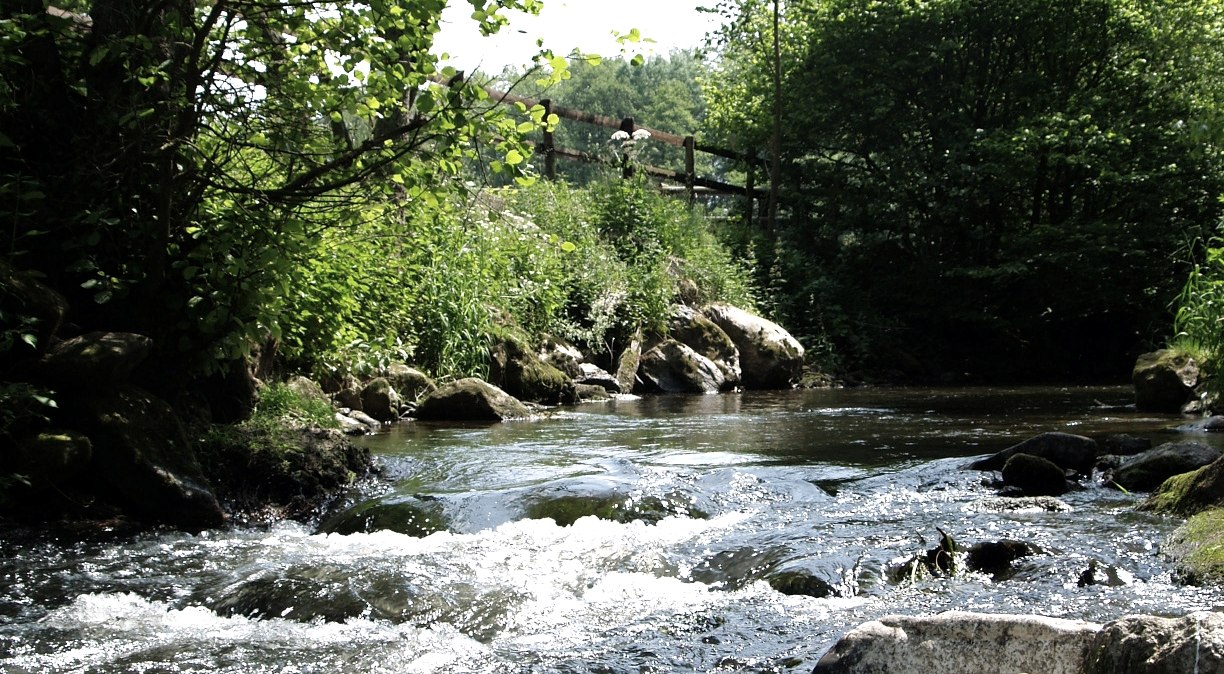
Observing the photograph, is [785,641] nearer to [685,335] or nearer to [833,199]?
[685,335]

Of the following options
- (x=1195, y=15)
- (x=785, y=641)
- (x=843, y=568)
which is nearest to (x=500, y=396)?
(x=843, y=568)

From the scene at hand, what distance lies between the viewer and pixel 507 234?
1508 centimetres

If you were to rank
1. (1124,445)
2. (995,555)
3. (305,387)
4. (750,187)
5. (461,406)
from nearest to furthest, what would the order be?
(995,555) → (1124,445) → (305,387) → (461,406) → (750,187)

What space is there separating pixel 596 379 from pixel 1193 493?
985 cm

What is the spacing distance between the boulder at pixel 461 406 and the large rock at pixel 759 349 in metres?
6.59

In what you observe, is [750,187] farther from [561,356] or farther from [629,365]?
[561,356]

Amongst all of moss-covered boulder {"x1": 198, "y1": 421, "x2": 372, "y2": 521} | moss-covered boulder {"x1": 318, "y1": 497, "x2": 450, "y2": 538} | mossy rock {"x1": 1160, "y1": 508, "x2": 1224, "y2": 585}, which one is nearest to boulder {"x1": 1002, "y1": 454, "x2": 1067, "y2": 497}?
mossy rock {"x1": 1160, "y1": 508, "x2": 1224, "y2": 585}

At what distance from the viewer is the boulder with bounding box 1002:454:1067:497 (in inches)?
274

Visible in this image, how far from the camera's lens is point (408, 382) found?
11844 mm

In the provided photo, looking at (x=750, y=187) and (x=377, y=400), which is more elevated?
(x=750, y=187)

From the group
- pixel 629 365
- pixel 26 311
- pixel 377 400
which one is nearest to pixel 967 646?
pixel 26 311

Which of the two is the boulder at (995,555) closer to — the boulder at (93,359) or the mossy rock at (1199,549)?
the mossy rock at (1199,549)

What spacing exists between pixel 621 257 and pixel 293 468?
11.5 m

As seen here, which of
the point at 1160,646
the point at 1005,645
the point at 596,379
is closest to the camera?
the point at 1160,646
